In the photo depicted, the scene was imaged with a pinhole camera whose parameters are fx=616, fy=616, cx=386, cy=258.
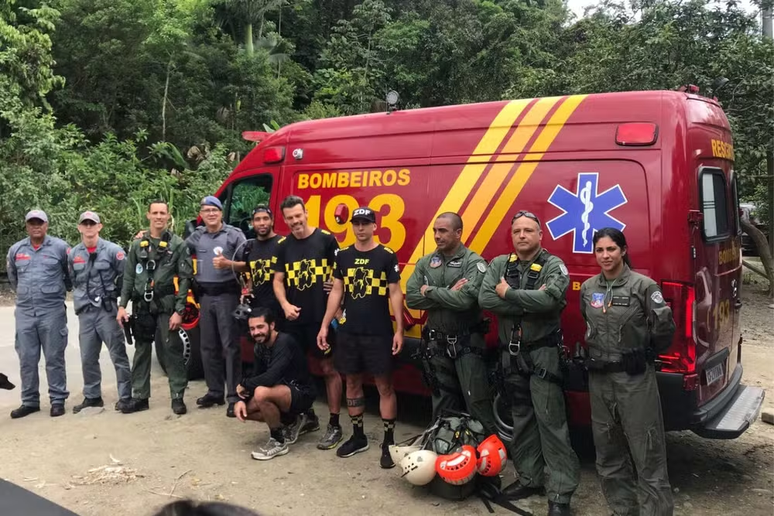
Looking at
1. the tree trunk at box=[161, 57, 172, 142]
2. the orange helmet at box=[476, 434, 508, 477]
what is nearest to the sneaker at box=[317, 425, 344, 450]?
the orange helmet at box=[476, 434, 508, 477]

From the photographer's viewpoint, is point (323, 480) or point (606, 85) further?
point (606, 85)

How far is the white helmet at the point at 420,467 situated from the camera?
3.66 m

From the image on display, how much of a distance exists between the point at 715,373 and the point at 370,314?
222 cm

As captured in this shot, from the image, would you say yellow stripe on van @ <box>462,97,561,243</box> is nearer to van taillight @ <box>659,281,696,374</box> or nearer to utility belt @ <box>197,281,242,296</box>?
van taillight @ <box>659,281,696,374</box>

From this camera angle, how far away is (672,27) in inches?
358

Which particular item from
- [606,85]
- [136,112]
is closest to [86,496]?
[606,85]

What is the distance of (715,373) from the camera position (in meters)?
3.87

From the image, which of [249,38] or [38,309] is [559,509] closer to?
[38,309]

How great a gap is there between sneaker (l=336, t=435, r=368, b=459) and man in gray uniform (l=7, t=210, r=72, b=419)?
2.62 m

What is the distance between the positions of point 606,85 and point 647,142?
275 inches

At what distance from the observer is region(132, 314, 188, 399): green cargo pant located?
5258 millimetres

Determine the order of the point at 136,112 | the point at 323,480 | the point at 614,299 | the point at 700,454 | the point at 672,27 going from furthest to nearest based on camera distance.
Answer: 1. the point at 136,112
2. the point at 672,27
3. the point at 700,454
4. the point at 323,480
5. the point at 614,299

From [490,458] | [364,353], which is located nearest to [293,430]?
[364,353]

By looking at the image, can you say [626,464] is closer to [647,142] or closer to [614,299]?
[614,299]
